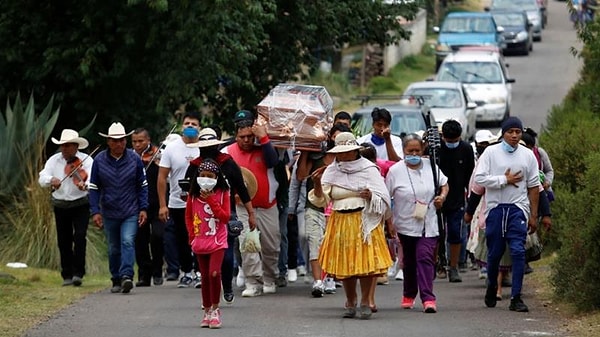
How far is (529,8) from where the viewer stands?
192ft

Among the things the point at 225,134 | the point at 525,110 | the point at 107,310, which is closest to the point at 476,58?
the point at 525,110

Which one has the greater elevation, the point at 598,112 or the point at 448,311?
the point at 598,112

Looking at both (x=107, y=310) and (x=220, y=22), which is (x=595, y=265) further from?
(x=220, y=22)

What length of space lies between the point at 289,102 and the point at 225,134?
489 inches

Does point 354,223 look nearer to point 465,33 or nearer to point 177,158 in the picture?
point 177,158

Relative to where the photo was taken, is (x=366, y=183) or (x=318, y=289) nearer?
(x=366, y=183)

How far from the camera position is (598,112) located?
23.3m

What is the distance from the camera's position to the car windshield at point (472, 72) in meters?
36.4

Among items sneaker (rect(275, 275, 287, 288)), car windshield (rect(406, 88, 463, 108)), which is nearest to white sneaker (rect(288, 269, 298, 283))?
sneaker (rect(275, 275, 287, 288))

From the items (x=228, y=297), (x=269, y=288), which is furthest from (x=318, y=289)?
(x=228, y=297)

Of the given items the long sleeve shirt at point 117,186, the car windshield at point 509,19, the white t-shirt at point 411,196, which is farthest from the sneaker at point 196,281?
the car windshield at point 509,19

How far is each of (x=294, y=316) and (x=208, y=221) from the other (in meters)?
1.30

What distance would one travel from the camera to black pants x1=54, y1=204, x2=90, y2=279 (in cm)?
1600

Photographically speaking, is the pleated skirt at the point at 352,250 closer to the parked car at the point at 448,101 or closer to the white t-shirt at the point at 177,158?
the white t-shirt at the point at 177,158
